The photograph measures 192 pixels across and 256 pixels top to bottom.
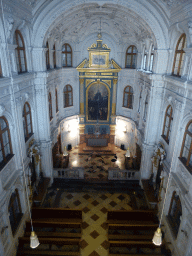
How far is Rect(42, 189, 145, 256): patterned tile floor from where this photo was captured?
8.34 m

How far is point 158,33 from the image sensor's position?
916cm

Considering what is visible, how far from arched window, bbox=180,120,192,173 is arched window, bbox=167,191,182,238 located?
156 centimetres

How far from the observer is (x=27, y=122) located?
9.62 meters

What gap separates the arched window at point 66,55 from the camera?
14438 mm

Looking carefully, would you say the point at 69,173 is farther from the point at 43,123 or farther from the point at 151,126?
the point at 151,126

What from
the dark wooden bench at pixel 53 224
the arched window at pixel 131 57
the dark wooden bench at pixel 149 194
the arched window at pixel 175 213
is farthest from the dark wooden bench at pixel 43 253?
the arched window at pixel 131 57

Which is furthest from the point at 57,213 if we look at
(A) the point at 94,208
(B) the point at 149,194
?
(B) the point at 149,194

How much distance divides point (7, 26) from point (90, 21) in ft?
27.5

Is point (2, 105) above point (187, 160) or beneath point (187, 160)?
above

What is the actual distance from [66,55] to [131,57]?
476cm

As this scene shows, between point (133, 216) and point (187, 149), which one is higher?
point (187, 149)

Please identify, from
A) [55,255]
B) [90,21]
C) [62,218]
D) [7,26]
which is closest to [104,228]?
[62,218]

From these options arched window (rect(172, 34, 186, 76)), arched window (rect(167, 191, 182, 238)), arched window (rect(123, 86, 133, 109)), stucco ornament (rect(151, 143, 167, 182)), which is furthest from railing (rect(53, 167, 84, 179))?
arched window (rect(172, 34, 186, 76))

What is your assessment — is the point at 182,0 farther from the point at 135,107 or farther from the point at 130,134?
the point at 130,134
